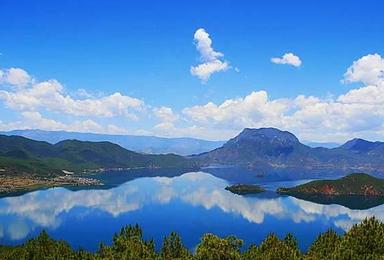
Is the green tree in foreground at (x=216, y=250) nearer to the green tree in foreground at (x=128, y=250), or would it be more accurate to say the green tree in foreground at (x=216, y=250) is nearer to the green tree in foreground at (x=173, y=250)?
the green tree in foreground at (x=128, y=250)

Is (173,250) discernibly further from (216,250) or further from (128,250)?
(216,250)

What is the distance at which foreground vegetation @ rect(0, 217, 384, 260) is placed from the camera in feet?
252

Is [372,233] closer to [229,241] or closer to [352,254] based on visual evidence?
[352,254]

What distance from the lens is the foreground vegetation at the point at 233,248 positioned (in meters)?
76.9

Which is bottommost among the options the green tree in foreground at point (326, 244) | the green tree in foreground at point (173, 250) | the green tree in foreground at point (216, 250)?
the green tree in foreground at point (173, 250)

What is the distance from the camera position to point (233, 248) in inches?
3093

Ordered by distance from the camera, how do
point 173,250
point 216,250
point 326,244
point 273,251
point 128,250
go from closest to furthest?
point 216,250 → point 273,251 → point 128,250 → point 326,244 → point 173,250

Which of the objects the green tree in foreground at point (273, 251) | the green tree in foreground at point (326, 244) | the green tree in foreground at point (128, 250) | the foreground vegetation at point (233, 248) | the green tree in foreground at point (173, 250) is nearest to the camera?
the foreground vegetation at point (233, 248)

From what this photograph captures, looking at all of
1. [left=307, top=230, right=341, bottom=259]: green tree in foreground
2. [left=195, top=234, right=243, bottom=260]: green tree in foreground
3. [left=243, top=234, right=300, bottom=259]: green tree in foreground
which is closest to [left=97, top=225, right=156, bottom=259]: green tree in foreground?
[left=195, top=234, right=243, bottom=260]: green tree in foreground

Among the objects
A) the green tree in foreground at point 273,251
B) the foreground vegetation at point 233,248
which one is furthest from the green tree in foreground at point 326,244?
the green tree in foreground at point 273,251

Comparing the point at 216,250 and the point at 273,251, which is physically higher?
the point at 216,250

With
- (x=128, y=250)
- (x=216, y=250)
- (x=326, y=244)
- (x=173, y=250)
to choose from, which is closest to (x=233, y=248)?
(x=216, y=250)

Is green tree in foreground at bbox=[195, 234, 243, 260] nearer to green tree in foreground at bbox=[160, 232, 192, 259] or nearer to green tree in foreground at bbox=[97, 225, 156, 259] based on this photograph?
green tree in foreground at bbox=[97, 225, 156, 259]

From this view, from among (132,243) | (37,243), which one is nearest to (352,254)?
(132,243)
